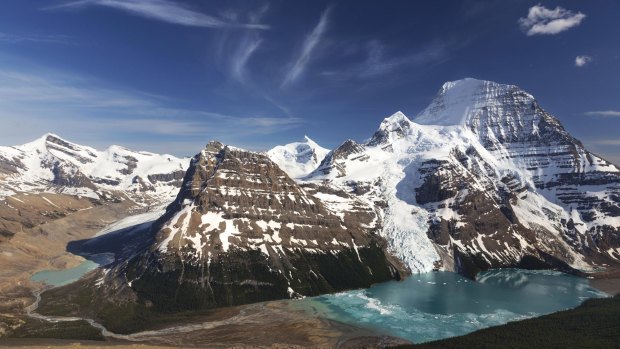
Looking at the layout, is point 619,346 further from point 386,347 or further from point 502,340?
point 386,347

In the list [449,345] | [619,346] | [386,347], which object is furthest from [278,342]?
[619,346]

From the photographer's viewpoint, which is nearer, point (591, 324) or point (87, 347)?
point (87, 347)

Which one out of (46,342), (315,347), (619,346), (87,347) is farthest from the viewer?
(315,347)

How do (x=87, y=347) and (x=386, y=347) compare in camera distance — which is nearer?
(x=87, y=347)

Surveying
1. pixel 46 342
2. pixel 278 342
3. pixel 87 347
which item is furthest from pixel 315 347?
pixel 46 342

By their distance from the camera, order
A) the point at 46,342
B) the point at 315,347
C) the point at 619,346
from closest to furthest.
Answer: the point at 619,346, the point at 46,342, the point at 315,347

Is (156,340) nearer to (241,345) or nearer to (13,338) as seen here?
(241,345)
